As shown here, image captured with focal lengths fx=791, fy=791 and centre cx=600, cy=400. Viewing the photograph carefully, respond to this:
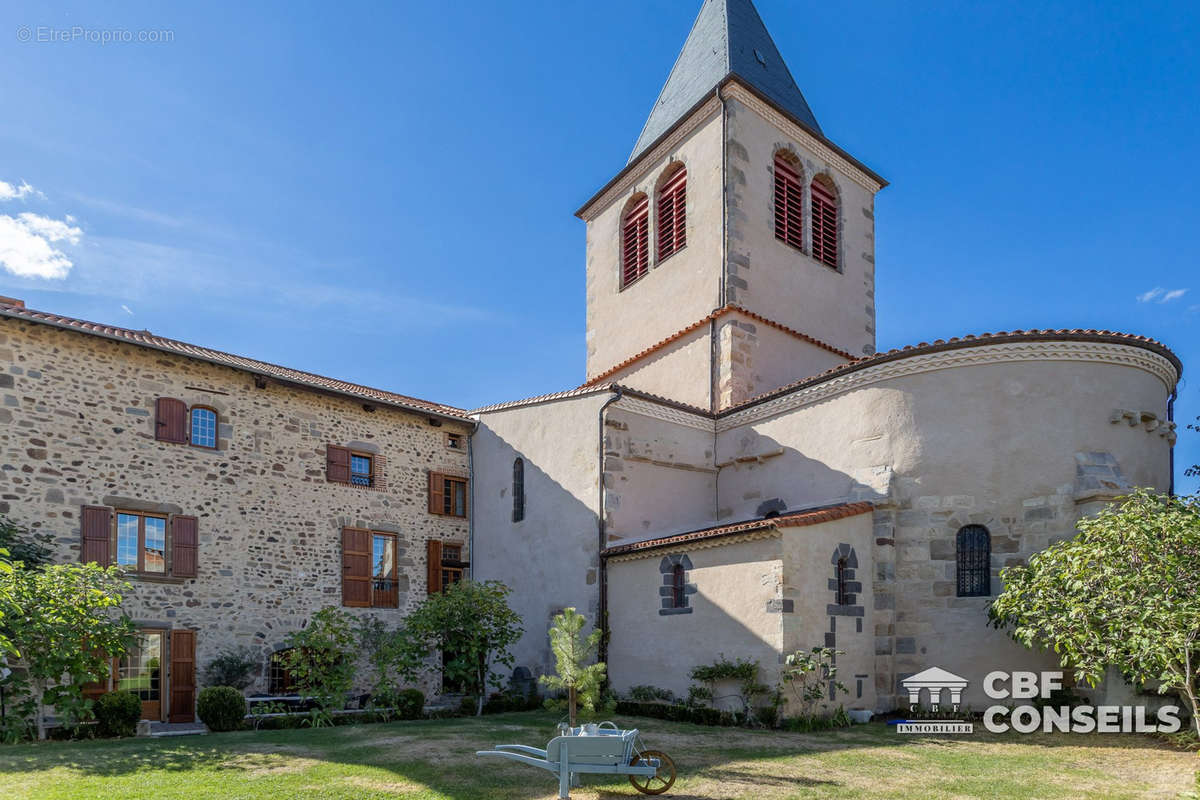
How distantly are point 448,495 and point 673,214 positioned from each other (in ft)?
30.0

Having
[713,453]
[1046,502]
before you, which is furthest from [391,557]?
[1046,502]

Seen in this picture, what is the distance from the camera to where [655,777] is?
301 inches

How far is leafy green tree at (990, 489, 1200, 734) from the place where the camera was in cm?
926

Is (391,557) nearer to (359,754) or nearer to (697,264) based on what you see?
(359,754)

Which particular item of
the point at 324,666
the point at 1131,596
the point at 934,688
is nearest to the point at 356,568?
the point at 324,666

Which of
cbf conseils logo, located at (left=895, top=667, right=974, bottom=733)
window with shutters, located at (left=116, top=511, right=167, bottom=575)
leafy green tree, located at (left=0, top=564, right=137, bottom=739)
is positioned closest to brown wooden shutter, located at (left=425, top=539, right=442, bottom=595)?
window with shutters, located at (left=116, top=511, right=167, bottom=575)

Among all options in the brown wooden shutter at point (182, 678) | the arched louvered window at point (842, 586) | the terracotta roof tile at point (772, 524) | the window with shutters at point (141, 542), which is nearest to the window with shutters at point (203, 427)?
the window with shutters at point (141, 542)

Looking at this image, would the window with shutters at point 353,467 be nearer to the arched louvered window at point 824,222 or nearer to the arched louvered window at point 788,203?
the arched louvered window at point 788,203

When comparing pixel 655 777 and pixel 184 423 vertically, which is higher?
pixel 184 423

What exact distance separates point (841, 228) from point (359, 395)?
43.5 feet

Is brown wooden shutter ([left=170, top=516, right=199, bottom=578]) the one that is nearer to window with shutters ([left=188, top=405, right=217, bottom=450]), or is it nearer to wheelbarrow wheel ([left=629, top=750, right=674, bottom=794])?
window with shutters ([left=188, top=405, right=217, bottom=450])

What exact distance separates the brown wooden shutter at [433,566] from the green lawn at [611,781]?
21.2 feet

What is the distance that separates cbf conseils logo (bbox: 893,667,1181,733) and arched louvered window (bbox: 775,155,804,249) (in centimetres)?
1109

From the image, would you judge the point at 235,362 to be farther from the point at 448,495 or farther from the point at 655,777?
the point at 655,777
